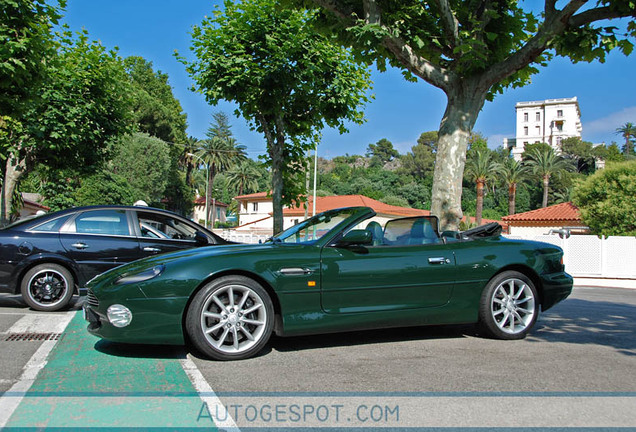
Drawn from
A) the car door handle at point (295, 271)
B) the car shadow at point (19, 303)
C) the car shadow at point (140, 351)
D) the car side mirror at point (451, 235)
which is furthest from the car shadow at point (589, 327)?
the car shadow at point (19, 303)

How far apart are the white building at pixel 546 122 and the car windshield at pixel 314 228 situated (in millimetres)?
139794

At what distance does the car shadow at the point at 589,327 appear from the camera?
5.23 m

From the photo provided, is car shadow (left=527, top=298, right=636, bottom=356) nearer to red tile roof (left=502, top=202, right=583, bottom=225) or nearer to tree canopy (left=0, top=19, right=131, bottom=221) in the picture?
tree canopy (left=0, top=19, right=131, bottom=221)

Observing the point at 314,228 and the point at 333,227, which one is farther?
the point at 314,228

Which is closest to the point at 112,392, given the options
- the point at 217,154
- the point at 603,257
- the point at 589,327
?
the point at 589,327

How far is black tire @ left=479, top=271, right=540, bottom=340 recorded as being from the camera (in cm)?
512

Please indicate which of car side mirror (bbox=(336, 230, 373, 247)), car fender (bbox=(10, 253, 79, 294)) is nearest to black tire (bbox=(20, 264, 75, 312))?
car fender (bbox=(10, 253, 79, 294))

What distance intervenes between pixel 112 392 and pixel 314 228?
98.5 inches

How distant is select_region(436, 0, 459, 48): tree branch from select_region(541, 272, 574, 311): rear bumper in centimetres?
455

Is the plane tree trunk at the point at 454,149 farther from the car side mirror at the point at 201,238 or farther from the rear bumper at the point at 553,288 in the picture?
the car side mirror at the point at 201,238

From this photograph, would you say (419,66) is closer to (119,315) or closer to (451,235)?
(451,235)

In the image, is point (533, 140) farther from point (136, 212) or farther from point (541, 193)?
point (136, 212)

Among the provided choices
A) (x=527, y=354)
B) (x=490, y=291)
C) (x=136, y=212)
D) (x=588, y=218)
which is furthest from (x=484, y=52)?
(x=588, y=218)

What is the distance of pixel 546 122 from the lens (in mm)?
141000
